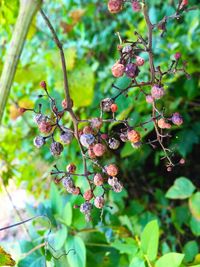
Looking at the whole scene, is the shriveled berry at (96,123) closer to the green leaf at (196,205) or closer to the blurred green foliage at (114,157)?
the blurred green foliage at (114,157)

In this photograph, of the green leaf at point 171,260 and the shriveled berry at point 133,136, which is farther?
the green leaf at point 171,260

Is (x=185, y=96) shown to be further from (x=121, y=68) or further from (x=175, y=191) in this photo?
(x=121, y=68)

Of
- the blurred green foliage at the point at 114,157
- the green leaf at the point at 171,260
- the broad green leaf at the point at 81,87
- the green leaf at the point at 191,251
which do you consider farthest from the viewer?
the broad green leaf at the point at 81,87

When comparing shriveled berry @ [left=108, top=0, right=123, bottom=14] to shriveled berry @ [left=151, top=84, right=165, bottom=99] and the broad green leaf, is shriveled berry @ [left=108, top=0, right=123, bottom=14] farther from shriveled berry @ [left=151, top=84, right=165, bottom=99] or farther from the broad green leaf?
the broad green leaf

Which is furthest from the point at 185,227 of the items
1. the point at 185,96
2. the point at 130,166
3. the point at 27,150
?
the point at 27,150

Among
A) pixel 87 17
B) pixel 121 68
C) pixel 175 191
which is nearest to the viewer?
pixel 121 68

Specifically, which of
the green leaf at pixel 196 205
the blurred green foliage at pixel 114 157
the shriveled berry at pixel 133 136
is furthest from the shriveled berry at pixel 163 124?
the green leaf at pixel 196 205

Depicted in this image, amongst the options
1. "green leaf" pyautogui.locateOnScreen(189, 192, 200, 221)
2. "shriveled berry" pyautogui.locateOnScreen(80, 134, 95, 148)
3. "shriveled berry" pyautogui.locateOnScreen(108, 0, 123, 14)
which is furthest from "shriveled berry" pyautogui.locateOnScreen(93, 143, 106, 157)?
"green leaf" pyautogui.locateOnScreen(189, 192, 200, 221)
